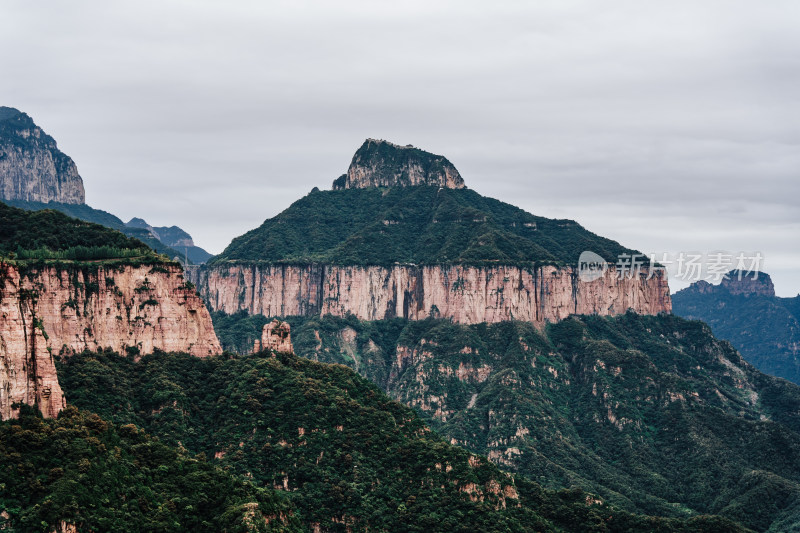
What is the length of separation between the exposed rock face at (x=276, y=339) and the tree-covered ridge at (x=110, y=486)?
34.7 metres

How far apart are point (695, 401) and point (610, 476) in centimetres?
3911

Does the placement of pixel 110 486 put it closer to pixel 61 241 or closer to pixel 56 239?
pixel 56 239

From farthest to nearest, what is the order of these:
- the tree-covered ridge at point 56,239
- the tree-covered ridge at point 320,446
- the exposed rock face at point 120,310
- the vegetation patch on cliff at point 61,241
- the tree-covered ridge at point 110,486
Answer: the tree-covered ridge at point 56,239 < the vegetation patch on cliff at point 61,241 < the exposed rock face at point 120,310 < the tree-covered ridge at point 320,446 < the tree-covered ridge at point 110,486

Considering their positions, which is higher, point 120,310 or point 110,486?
point 120,310

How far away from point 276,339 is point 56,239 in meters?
30.9

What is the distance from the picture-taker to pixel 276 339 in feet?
410

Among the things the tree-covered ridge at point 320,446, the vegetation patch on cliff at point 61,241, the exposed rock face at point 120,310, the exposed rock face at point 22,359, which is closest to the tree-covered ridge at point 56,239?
the vegetation patch on cliff at point 61,241

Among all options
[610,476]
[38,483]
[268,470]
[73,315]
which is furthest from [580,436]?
[38,483]

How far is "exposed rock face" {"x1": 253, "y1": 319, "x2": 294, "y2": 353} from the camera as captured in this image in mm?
124938

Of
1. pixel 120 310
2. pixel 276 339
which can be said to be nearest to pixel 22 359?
pixel 120 310

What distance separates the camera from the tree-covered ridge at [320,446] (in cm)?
9969

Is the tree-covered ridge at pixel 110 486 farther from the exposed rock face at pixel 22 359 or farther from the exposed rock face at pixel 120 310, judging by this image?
the exposed rock face at pixel 120 310

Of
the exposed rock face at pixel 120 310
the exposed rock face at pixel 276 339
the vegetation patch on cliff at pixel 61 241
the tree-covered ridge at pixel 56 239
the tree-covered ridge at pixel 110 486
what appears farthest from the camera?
the exposed rock face at pixel 276 339

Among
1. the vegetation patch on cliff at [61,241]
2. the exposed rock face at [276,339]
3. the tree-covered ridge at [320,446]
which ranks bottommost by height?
the tree-covered ridge at [320,446]
